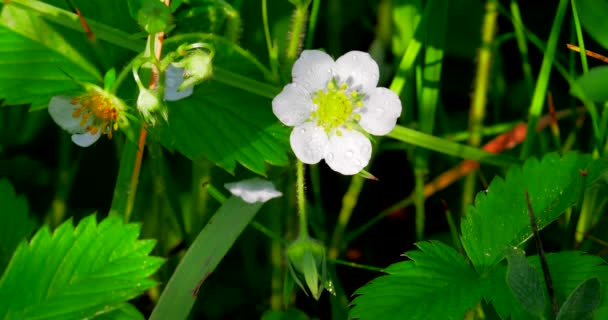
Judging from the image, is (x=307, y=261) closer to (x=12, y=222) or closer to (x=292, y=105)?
(x=292, y=105)

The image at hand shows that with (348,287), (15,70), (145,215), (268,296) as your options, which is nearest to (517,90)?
(348,287)

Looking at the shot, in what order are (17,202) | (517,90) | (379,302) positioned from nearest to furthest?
(379,302)
(17,202)
(517,90)

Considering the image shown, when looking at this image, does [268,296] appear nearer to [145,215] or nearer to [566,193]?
[145,215]

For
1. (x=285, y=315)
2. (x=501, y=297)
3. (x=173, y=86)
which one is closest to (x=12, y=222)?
(x=173, y=86)

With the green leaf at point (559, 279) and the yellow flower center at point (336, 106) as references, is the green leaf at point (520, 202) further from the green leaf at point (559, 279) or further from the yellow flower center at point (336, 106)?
the yellow flower center at point (336, 106)

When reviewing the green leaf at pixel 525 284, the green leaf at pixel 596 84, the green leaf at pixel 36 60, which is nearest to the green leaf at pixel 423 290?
the green leaf at pixel 525 284

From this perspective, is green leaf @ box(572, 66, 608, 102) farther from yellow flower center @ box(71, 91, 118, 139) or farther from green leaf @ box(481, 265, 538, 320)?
yellow flower center @ box(71, 91, 118, 139)

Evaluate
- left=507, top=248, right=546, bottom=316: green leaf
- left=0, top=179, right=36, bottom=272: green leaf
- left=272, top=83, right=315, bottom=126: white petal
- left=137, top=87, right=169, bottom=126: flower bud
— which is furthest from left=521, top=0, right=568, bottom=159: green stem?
left=0, top=179, right=36, bottom=272: green leaf
